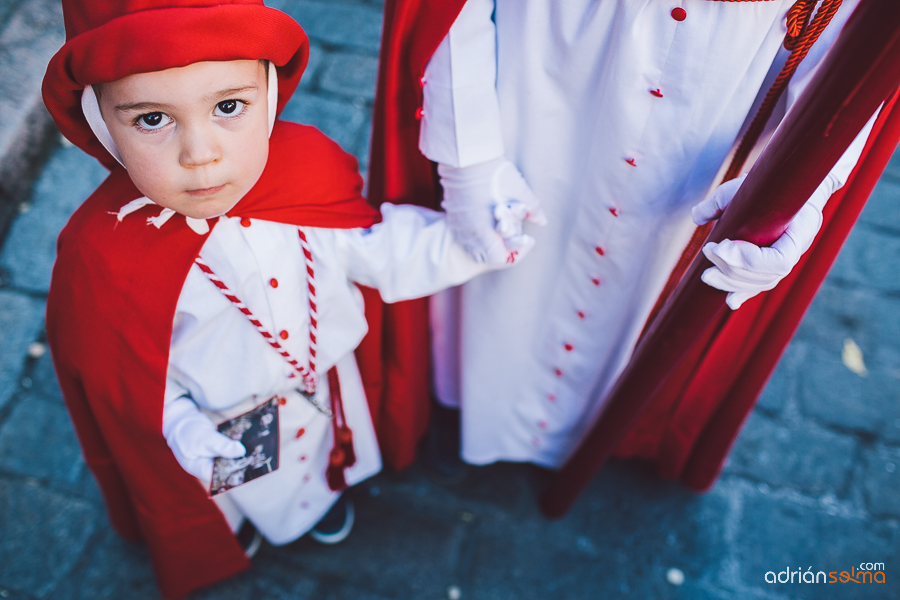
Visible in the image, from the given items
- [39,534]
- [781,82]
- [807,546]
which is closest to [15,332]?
[39,534]

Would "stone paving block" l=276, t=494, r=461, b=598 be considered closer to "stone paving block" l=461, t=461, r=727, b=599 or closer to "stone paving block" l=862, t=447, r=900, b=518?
"stone paving block" l=461, t=461, r=727, b=599

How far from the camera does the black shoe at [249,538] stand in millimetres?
1657

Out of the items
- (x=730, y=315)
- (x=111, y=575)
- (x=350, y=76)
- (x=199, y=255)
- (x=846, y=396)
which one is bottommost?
(x=111, y=575)

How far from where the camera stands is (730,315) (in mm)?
1283

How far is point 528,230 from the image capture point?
4.31 ft

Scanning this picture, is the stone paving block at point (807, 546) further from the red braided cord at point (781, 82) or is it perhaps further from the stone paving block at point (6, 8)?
the stone paving block at point (6, 8)

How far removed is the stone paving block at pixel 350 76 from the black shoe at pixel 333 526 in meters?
1.68

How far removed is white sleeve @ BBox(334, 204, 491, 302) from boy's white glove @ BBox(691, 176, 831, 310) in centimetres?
44

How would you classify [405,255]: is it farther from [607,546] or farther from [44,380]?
[44,380]

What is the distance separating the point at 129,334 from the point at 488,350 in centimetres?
79

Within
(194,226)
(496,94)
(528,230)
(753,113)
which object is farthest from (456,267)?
(753,113)

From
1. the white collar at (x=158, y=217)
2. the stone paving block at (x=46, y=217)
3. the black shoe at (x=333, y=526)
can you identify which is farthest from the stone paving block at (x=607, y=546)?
Answer: the stone paving block at (x=46, y=217)

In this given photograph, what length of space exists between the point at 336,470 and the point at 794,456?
4.55 ft

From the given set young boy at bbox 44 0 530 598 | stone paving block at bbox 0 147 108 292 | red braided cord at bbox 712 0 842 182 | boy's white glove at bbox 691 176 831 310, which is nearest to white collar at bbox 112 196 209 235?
young boy at bbox 44 0 530 598
